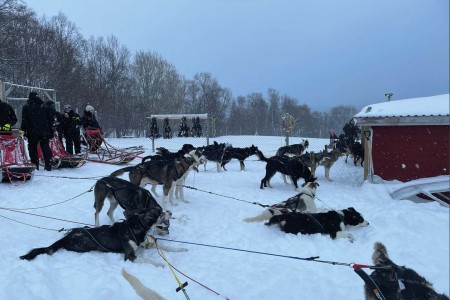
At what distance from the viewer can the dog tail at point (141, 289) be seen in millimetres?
3081

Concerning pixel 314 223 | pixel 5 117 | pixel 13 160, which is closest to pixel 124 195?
pixel 314 223

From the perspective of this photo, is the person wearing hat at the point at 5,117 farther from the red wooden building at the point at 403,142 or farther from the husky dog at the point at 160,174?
the red wooden building at the point at 403,142

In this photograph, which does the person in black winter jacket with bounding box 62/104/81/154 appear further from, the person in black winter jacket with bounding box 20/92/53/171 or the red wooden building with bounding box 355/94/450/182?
the red wooden building with bounding box 355/94/450/182

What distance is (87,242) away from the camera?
3.99 meters

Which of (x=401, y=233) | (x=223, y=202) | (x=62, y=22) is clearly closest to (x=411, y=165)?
(x=401, y=233)

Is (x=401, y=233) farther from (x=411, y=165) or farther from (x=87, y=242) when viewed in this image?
(x=87, y=242)

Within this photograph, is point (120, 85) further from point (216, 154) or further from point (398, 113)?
point (398, 113)

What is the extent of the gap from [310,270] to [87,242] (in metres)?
2.60

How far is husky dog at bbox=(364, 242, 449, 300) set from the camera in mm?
2023

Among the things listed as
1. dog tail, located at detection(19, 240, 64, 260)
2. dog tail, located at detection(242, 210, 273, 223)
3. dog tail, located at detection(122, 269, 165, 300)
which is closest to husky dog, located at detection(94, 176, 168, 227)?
dog tail, located at detection(19, 240, 64, 260)

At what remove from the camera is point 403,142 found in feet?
24.1

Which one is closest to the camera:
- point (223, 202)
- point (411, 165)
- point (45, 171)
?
Answer: point (223, 202)

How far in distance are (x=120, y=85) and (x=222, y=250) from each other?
33.7 meters

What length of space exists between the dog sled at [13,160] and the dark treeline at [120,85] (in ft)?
37.0
